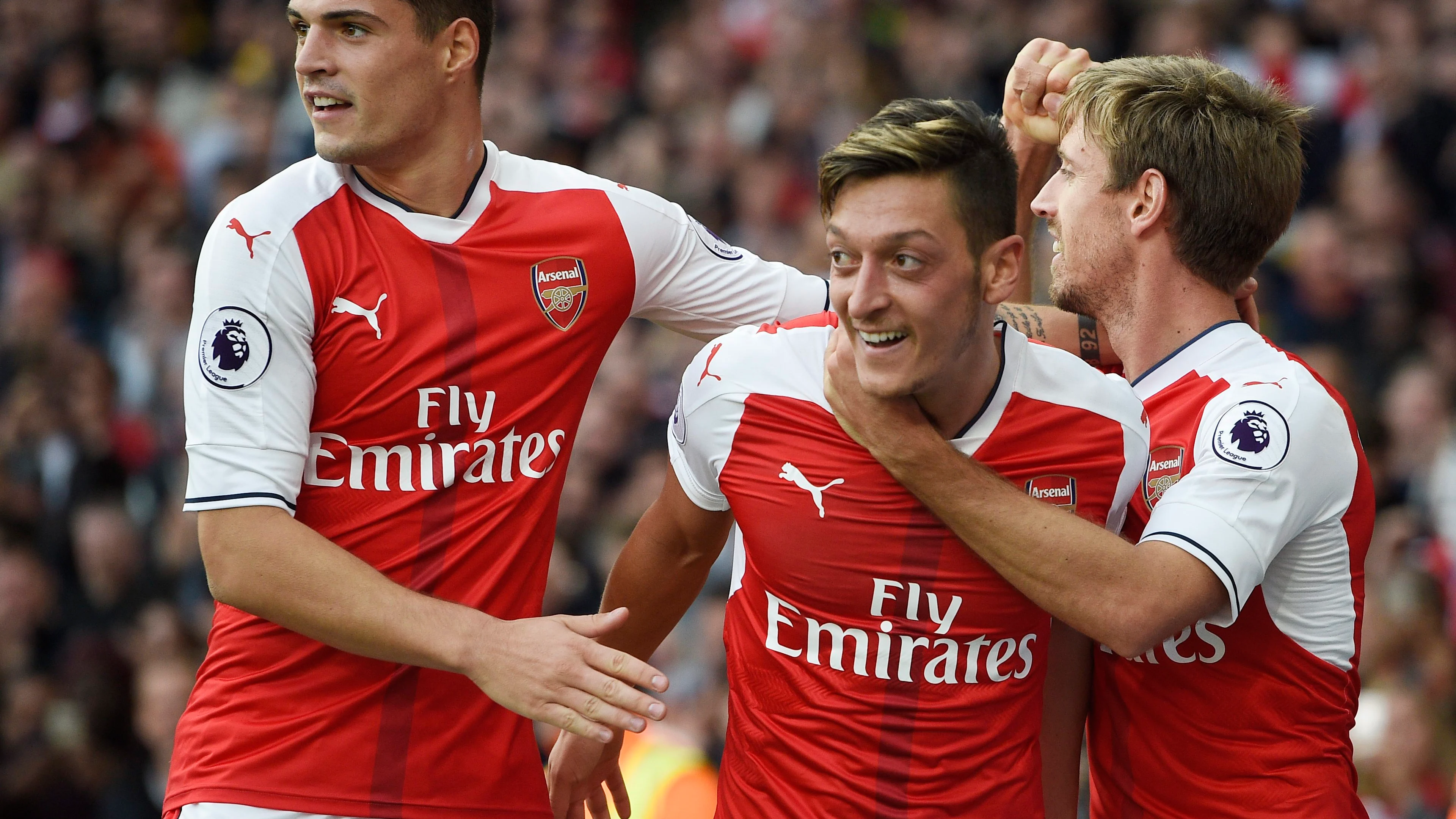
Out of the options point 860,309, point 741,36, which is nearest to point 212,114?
point 741,36

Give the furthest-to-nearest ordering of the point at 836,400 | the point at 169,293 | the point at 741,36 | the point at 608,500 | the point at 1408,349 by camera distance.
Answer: the point at 741,36 < the point at 169,293 < the point at 608,500 < the point at 1408,349 < the point at 836,400

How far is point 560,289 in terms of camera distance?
3242mm

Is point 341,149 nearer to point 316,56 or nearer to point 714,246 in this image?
point 316,56

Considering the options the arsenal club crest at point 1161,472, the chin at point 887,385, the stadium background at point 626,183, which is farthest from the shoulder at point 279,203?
the stadium background at point 626,183

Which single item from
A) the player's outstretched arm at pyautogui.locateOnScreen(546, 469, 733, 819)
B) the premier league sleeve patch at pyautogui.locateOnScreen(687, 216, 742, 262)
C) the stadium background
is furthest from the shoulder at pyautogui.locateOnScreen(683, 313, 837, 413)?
the stadium background

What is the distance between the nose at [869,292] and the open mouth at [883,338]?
53 millimetres

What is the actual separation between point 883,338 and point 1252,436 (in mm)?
785

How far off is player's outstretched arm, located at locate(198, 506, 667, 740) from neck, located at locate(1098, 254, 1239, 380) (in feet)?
4.34

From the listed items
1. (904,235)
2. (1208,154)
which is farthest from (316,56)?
(1208,154)

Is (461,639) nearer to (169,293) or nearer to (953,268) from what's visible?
(953,268)

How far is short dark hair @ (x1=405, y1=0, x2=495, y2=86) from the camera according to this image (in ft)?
10.3

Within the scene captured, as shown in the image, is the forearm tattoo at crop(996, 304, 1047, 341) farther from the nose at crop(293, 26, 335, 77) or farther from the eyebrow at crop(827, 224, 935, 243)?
the nose at crop(293, 26, 335, 77)

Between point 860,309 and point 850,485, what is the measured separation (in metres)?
0.38

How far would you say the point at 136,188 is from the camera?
11.6 metres
